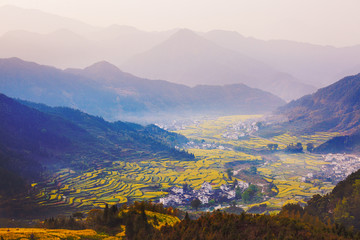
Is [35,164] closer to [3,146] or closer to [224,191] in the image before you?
[3,146]

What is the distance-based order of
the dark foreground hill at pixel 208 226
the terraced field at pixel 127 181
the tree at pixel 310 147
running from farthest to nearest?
1. the tree at pixel 310 147
2. the terraced field at pixel 127 181
3. the dark foreground hill at pixel 208 226

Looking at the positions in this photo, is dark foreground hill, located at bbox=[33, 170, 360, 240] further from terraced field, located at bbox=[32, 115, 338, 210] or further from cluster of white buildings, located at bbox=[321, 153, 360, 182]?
cluster of white buildings, located at bbox=[321, 153, 360, 182]

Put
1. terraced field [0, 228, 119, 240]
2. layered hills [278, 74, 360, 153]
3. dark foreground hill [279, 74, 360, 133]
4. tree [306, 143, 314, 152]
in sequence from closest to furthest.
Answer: terraced field [0, 228, 119, 240] < layered hills [278, 74, 360, 153] < tree [306, 143, 314, 152] < dark foreground hill [279, 74, 360, 133]

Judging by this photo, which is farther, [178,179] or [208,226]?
[178,179]

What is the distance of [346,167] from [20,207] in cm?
7879

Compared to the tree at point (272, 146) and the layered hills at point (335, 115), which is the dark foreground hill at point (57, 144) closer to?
the tree at point (272, 146)

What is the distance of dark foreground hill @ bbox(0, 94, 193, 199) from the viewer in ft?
222

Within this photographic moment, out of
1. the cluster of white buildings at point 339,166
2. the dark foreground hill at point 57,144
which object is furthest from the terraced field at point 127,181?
the cluster of white buildings at point 339,166

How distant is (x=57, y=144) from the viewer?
9125 centimetres

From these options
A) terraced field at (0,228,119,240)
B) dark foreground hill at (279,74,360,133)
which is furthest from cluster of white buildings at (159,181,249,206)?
dark foreground hill at (279,74,360,133)

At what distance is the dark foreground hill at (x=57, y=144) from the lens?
6775 centimetres

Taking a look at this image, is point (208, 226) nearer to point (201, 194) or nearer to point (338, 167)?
point (201, 194)

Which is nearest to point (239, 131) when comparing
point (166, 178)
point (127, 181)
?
point (166, 178)

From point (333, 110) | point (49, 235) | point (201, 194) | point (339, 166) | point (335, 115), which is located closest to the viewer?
point (49, 235)
